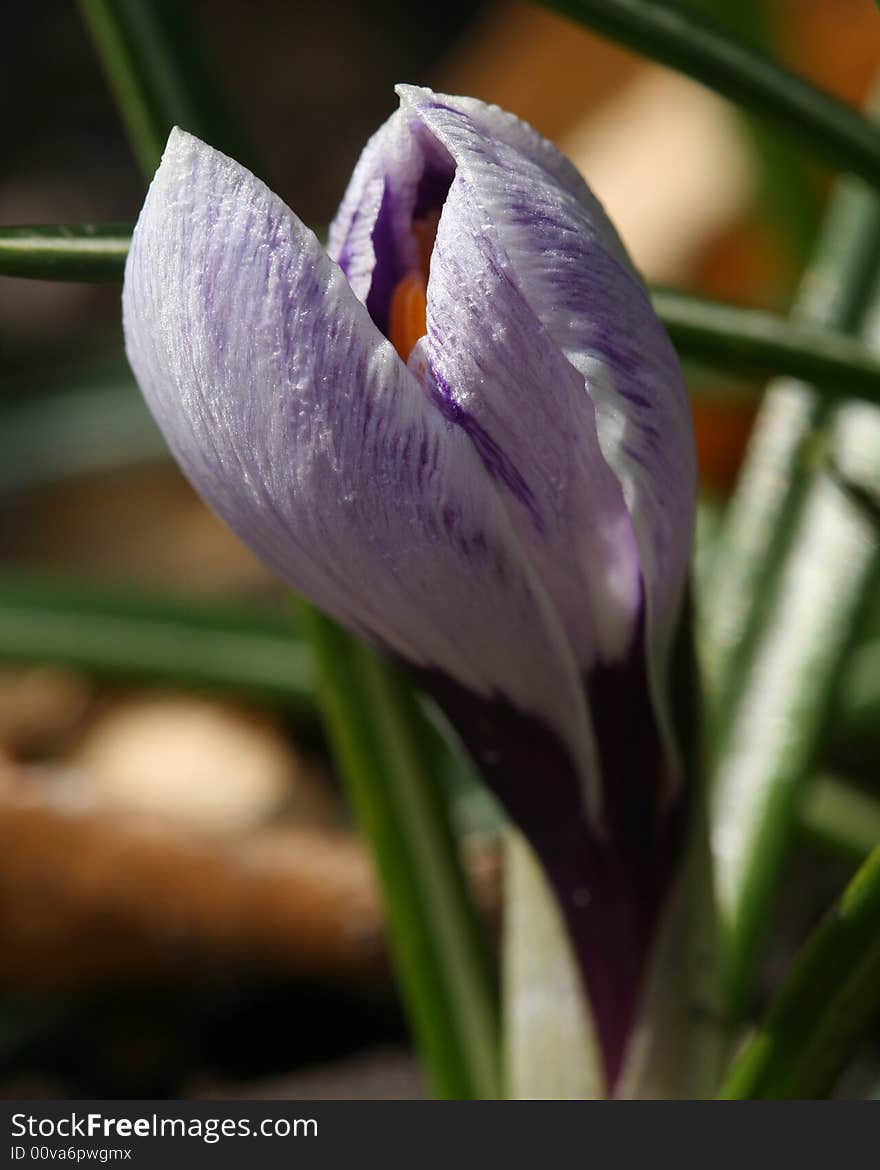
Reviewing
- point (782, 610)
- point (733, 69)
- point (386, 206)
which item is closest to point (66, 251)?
point (386, 206)

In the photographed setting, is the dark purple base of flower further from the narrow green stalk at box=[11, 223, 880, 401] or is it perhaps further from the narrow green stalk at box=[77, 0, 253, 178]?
the narrow green stalk at box=[77, 0, 253, 178]

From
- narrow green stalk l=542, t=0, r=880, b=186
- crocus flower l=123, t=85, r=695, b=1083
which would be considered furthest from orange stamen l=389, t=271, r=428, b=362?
narrow green stalk l=542, t=0, r=880, b=186

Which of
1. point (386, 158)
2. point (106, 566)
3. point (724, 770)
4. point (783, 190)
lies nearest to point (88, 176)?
point (106, 566)

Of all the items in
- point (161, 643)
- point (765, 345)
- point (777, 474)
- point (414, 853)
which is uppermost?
point (765, 345)

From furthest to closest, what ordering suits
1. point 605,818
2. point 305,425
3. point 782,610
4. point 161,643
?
point 161,643 < point 782,610 < point 605,818 < point 305,425

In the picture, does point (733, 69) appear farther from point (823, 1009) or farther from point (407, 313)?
point (823, 1009)

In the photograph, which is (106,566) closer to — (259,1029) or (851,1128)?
(259,1029)
